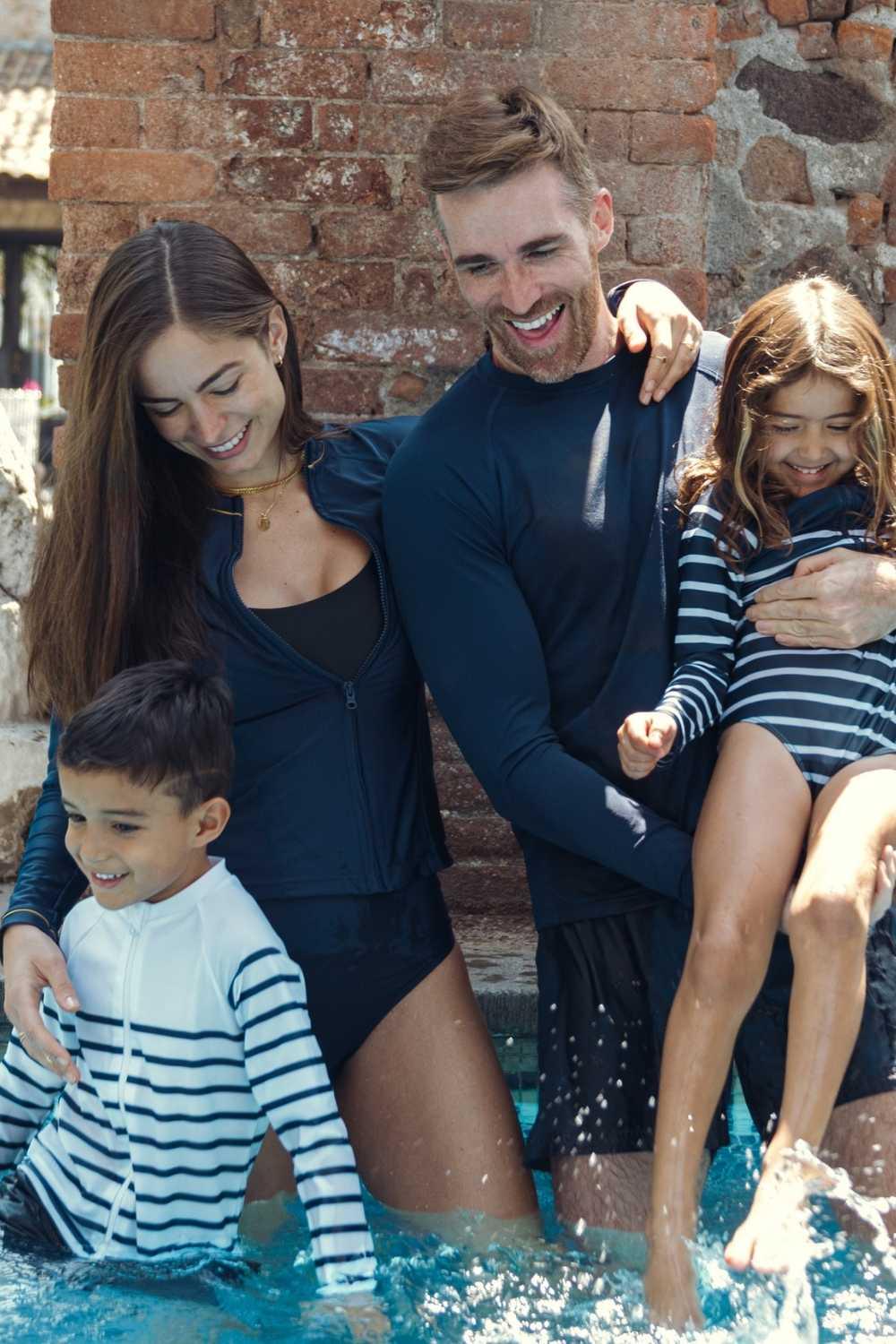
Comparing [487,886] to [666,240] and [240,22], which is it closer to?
[666,240]

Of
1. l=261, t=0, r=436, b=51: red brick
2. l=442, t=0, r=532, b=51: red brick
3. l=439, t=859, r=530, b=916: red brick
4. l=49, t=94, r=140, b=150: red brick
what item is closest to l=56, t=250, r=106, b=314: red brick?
l=49, t=94, r=140, b=150: red brick

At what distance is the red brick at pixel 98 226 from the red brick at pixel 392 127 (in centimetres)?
56

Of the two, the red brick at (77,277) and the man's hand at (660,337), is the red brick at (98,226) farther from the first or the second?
the man's hand at (660,337)

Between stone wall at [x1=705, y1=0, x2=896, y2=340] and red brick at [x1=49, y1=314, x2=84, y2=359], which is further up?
stone wall at [x1=705, y1=0, x2=896, y2=340]

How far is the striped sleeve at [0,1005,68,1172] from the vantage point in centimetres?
249

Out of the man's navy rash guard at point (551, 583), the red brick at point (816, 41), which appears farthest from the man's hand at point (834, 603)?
the red brick at point (816, 41)

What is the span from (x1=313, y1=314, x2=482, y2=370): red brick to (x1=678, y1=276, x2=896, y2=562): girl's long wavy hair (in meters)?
1.25

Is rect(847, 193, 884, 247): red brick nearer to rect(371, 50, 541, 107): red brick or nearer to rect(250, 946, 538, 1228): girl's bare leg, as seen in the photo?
rect(371, 50, 541, 107): red brick

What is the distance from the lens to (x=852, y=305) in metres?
2.60

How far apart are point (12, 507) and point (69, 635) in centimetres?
167

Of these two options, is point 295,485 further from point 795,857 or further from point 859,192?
point 859,192

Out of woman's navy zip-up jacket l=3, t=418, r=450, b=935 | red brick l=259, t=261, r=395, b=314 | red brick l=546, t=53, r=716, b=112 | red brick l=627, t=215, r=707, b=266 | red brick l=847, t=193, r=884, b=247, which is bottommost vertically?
Answer: woman's navy zip-up jacket l=3, t=418, r=450, b=935

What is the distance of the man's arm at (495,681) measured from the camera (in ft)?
8.07

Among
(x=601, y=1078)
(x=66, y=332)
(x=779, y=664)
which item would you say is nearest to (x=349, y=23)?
(x=66, y=332)
